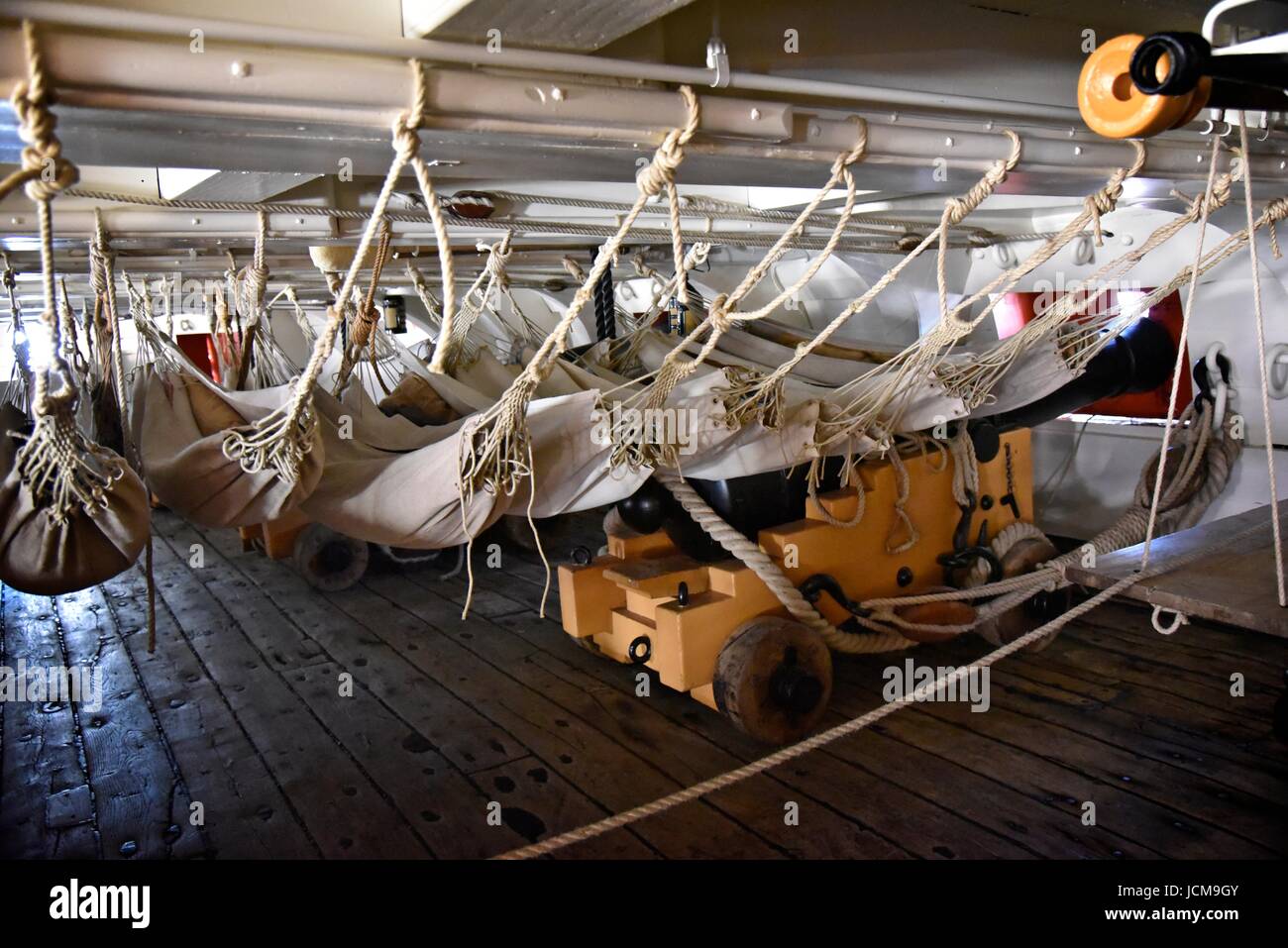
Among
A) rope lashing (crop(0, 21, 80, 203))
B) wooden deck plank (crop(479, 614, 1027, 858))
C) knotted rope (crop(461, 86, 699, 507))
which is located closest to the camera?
rope lashing (crop(0, 21, 80, 203))

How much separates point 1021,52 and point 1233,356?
6.70ft

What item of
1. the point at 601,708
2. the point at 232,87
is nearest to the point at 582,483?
the point at 601,708

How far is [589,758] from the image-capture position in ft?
7.90

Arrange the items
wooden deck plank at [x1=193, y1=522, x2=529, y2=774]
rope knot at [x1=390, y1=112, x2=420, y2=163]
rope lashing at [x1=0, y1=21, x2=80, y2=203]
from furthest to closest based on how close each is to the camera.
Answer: wooden deck plank at [x1=193, y1=522, x2=529, y2=774]
rope knot at [x1=390, y1=112, x2=420, y2=163]
rope lashing at [x1=0, y1=21, x2=80, y2=203]

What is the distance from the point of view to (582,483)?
2.12m

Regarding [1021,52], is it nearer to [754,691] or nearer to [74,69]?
[754,691]

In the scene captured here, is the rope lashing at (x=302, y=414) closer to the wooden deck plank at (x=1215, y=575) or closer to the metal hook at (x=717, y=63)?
the metal hook at (x=717, y=63)

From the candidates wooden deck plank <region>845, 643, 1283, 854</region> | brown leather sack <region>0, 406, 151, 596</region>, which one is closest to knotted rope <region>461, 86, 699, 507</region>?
brown leather sack <region>0, 406, 151, 596</region>

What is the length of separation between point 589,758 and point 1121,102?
1.89 metres

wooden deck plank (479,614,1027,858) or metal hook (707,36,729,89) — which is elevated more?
metal hook (707,36,729,89)

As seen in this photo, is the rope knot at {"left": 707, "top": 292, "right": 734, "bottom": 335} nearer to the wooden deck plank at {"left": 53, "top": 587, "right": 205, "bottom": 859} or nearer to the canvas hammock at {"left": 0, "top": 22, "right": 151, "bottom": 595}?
the canvas hammock at {"left": 0, "top": 22, "right": 151, "bottom": 595}

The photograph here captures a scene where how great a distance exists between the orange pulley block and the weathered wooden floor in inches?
55.3

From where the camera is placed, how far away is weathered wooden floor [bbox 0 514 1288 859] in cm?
201

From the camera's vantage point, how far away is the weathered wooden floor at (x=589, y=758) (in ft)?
6.59
